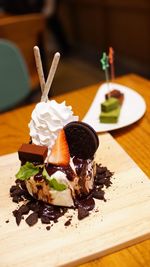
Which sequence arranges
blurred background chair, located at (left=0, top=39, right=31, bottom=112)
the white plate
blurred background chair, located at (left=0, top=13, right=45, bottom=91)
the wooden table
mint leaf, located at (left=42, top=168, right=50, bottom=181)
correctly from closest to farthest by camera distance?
1. the wooden table
2. mint leaf, located at (left=42, top=168, right=50, bottom=181)
3. the white plate
4. blurred background chair, located at (left=0, top=39, right=31, bottom=112)
5. blurred background chair, located at (left=0, top=13, right=45, bottom=91)

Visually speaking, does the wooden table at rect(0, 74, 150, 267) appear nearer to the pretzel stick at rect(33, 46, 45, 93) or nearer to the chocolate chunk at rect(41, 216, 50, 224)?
the chocolate chunk at rect(41, 216, 50, 224)

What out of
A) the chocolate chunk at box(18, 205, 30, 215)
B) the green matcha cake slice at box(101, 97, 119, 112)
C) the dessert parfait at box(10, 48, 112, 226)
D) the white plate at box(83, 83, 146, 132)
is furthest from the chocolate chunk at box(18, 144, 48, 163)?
the green matcha cake slice at box(101, 97, 119, 112)

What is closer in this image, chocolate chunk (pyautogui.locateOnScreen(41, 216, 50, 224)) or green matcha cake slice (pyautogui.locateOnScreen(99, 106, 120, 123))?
chocolate chunk (pyautogui.locateOnScreen(41, 216, 50, 224))

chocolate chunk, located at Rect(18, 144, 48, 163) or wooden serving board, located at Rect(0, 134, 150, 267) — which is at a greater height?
chocolate chunk, located at Rect(18, 144, 48, 163)

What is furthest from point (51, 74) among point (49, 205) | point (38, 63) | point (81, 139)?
point (49, 205)

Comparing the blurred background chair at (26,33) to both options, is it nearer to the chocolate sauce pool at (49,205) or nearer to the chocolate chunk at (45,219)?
the chocolate sauce pool at (49,205)

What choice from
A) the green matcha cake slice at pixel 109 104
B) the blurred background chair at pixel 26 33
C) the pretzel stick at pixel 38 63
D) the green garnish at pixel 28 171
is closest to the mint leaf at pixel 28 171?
the green garnish at pixel 28 171
